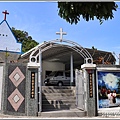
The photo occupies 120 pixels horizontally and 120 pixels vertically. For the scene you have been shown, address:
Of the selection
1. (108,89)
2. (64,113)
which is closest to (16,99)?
(64,113)

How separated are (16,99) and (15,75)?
1112 millimetres

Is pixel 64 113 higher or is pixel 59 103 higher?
pixel 59 103

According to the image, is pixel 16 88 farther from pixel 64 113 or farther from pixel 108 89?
pixel 108 89

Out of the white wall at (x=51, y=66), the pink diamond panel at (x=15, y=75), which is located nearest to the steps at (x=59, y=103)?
the pink diamond panel at (x=15, y=75)

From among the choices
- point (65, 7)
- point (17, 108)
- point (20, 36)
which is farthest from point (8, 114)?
point (20, 36)

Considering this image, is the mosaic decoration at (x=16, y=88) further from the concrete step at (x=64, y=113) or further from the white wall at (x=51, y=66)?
the white wall at (x=51, y=66)

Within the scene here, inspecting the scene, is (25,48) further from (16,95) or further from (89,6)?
(89,6)

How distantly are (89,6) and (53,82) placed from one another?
537 inches

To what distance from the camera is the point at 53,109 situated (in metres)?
9.94

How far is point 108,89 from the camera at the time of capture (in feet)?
32.3

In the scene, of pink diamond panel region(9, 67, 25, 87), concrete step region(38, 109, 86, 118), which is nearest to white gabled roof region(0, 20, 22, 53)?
pink diamond panel region(9, 67, 25, 87)

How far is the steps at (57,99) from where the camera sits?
10219 millimetres

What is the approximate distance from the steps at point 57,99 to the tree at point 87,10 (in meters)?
6.80

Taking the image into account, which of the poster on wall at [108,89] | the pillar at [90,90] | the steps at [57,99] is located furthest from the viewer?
the steps at [57,99]
